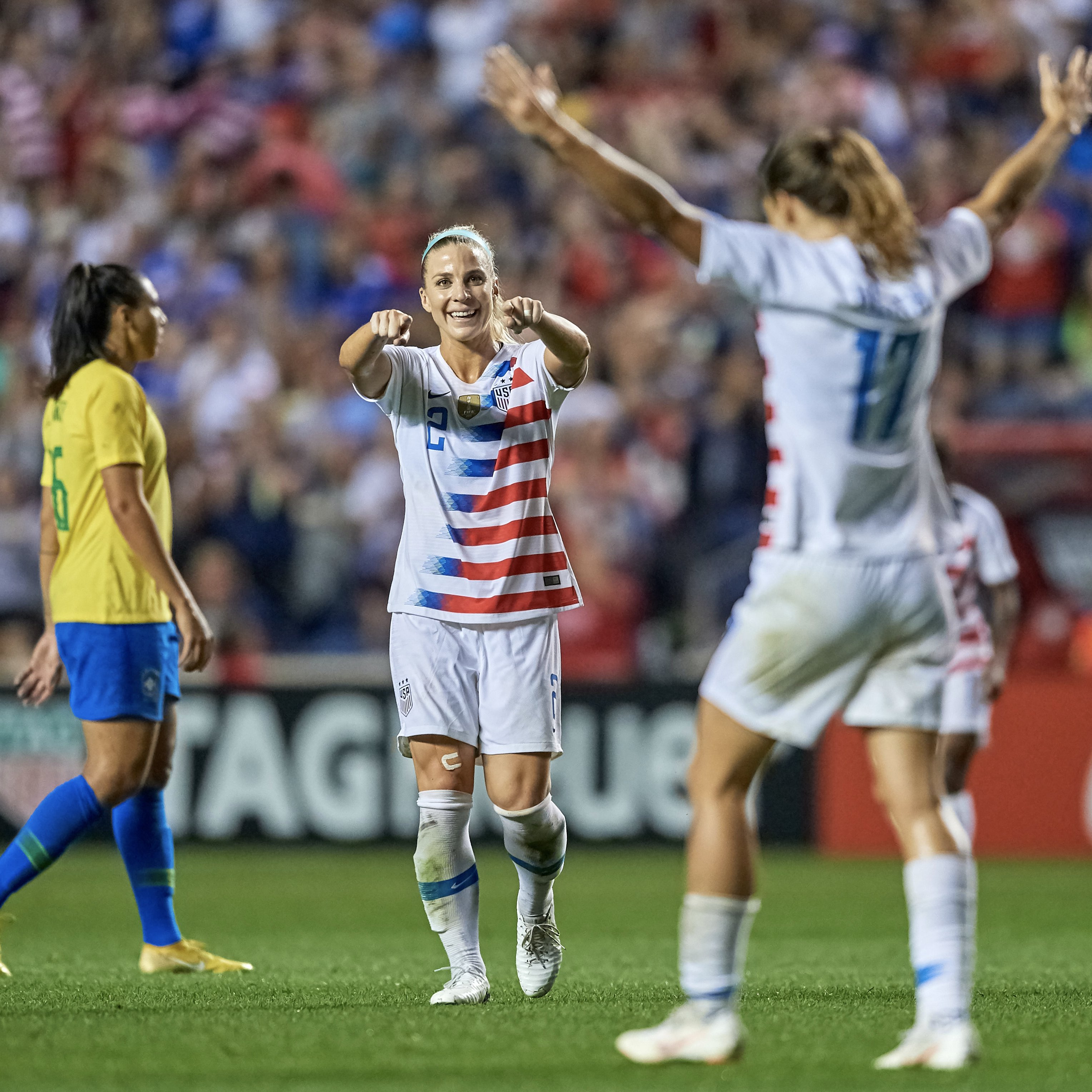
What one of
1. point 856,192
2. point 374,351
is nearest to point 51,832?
point 374,351

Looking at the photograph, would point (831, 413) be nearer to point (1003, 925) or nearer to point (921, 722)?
point (921, 722)

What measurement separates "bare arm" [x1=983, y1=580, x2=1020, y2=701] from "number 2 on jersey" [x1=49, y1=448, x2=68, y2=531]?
406 centimetres

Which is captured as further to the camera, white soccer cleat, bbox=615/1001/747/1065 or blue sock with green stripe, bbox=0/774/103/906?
blue sock with green stripe, bbox=0/774/103/906

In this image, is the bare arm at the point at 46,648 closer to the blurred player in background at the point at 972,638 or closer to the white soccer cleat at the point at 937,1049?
the white soccer cleat at the point at 937,1049

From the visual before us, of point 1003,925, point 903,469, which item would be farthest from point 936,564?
point 1003,925

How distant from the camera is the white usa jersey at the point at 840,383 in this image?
429 cm

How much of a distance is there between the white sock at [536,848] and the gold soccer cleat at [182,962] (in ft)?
3.81

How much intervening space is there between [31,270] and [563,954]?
1066cm

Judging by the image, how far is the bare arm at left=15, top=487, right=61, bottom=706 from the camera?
20.9 feet

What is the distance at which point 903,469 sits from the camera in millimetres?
4398

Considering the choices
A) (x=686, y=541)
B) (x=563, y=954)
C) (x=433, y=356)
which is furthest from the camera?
(x=686, y=541)

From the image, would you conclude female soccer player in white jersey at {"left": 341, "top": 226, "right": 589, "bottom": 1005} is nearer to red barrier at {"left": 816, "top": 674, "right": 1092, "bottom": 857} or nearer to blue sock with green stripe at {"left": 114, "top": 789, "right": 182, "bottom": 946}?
blue sock with green stripe at {"left": 114, "top": 789, "right": 182, "bottom": 946}

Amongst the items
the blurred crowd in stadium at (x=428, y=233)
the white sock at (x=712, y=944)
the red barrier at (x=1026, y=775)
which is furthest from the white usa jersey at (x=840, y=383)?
the blurred crowd in stadium at (x=428, y=233)

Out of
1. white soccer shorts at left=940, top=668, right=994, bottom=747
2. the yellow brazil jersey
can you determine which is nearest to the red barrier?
white soccer shorts at left=940, top=668, right=994, bottom=747
